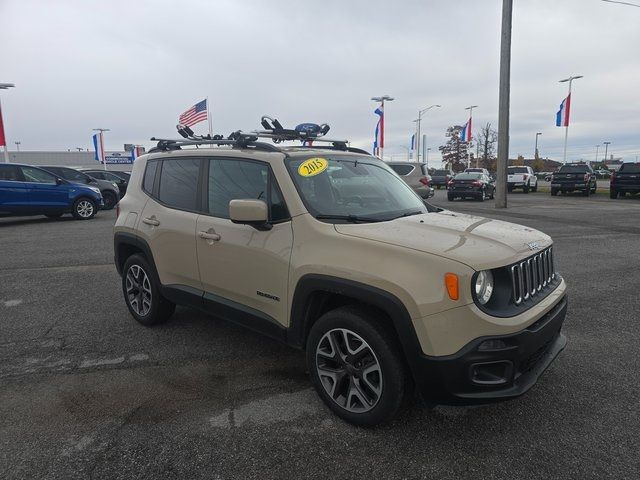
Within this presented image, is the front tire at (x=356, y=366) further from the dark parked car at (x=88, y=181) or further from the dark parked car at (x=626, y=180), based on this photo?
the dark parked car at (x=626, y=180)

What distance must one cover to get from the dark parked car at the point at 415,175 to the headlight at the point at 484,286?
14.0m

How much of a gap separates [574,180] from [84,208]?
25.2 m

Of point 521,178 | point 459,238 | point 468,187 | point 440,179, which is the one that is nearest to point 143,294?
point 459,238

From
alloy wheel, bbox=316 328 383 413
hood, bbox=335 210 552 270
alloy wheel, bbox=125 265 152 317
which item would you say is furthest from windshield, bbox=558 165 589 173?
alloy wheel, bbox=316 328 383 413

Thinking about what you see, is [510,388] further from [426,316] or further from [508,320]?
[426,316]

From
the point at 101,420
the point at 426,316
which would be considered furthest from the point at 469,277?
the point at 101,420

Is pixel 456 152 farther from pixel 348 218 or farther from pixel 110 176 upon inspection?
pixel 348 218

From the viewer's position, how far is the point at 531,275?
9.62ft

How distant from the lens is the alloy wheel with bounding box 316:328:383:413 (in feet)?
9.26

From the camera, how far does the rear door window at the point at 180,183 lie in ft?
13.3

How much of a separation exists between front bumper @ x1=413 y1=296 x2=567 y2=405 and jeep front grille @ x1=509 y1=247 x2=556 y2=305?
22 cm

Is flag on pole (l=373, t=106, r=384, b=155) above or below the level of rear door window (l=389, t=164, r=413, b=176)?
above

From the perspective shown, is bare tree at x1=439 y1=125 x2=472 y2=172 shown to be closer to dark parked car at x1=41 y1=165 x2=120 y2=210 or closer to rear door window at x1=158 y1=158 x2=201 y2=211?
dark parked car at x1=41 y1=165 x2=120 y2=210

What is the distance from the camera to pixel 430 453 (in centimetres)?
264
